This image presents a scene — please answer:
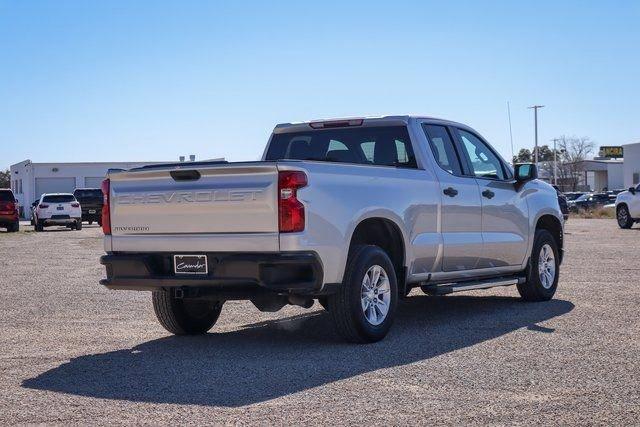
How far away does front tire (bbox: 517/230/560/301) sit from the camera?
→ 11.5 metres

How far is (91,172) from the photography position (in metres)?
82.6

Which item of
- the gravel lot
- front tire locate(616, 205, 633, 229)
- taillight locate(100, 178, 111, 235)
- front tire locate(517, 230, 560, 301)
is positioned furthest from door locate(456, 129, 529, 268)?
front tire locate(616, 205, 633, 229)

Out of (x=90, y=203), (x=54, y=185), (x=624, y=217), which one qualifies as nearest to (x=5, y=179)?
(x=54, y=185)

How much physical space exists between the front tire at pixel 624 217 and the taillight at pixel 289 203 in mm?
26511

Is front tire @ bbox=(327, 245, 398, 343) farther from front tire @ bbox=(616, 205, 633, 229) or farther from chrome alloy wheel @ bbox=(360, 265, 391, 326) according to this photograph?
front tire @ bbox=(616, 205, 633, 229)

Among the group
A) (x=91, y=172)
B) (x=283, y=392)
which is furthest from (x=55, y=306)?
(x=91, y=172)

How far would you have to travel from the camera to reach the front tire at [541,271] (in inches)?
453

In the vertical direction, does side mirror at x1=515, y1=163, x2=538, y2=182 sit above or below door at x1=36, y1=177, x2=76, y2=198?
above

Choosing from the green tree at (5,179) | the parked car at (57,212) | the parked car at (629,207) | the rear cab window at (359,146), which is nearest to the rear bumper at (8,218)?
the parked car at (57,212)

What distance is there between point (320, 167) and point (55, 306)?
528 centimetres

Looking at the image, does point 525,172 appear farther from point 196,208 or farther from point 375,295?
point 196,208

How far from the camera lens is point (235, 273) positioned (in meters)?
7.78

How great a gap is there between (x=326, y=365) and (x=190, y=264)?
1.48 metres

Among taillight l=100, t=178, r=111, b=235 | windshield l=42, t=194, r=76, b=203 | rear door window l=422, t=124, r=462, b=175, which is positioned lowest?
windshield l=42, t=194, r=76, b=203
